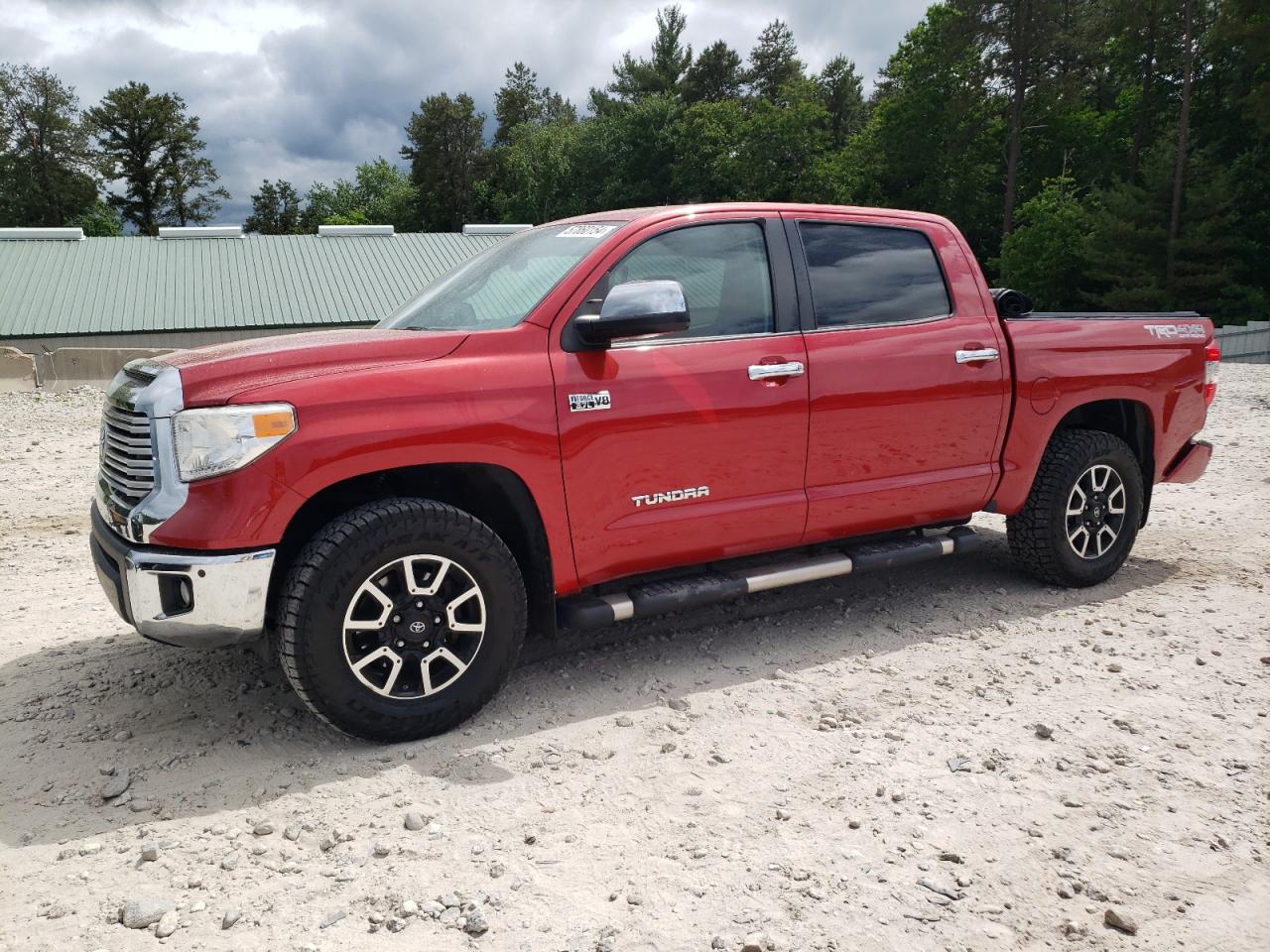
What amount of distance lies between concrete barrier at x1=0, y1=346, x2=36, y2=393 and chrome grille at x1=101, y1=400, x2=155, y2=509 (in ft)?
45.8

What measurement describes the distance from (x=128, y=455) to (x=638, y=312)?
194 cm

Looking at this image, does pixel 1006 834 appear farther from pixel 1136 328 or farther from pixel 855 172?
pixel 855 172

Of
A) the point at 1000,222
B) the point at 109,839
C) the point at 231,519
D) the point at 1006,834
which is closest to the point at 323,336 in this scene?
the point at 231,519

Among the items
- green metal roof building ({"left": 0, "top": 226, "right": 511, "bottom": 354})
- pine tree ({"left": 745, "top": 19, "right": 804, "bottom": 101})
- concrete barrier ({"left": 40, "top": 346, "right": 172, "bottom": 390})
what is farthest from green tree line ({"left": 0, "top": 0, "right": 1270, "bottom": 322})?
concrete barrier ({"left": 40, "top": 346, "right": 172, "bottom": 390})

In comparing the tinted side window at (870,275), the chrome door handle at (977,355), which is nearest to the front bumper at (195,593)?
the tinted side window at (870,275)

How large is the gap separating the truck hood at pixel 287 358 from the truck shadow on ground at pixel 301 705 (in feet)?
4.45

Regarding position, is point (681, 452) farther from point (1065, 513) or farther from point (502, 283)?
point (1065, 513)

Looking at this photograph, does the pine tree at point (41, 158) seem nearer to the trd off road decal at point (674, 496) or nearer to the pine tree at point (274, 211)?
the pine tree at point (274, 211)

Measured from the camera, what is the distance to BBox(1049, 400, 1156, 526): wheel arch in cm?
551

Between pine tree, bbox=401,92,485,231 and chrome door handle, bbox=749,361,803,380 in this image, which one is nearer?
chrome door handle, bbox=749,361,803,380

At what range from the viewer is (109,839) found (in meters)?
3.03

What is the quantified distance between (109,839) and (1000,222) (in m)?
55.0

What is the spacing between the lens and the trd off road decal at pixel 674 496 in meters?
3.93

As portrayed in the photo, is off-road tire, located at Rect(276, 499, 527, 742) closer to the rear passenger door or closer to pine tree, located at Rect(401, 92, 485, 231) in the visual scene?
the rear passenger door
